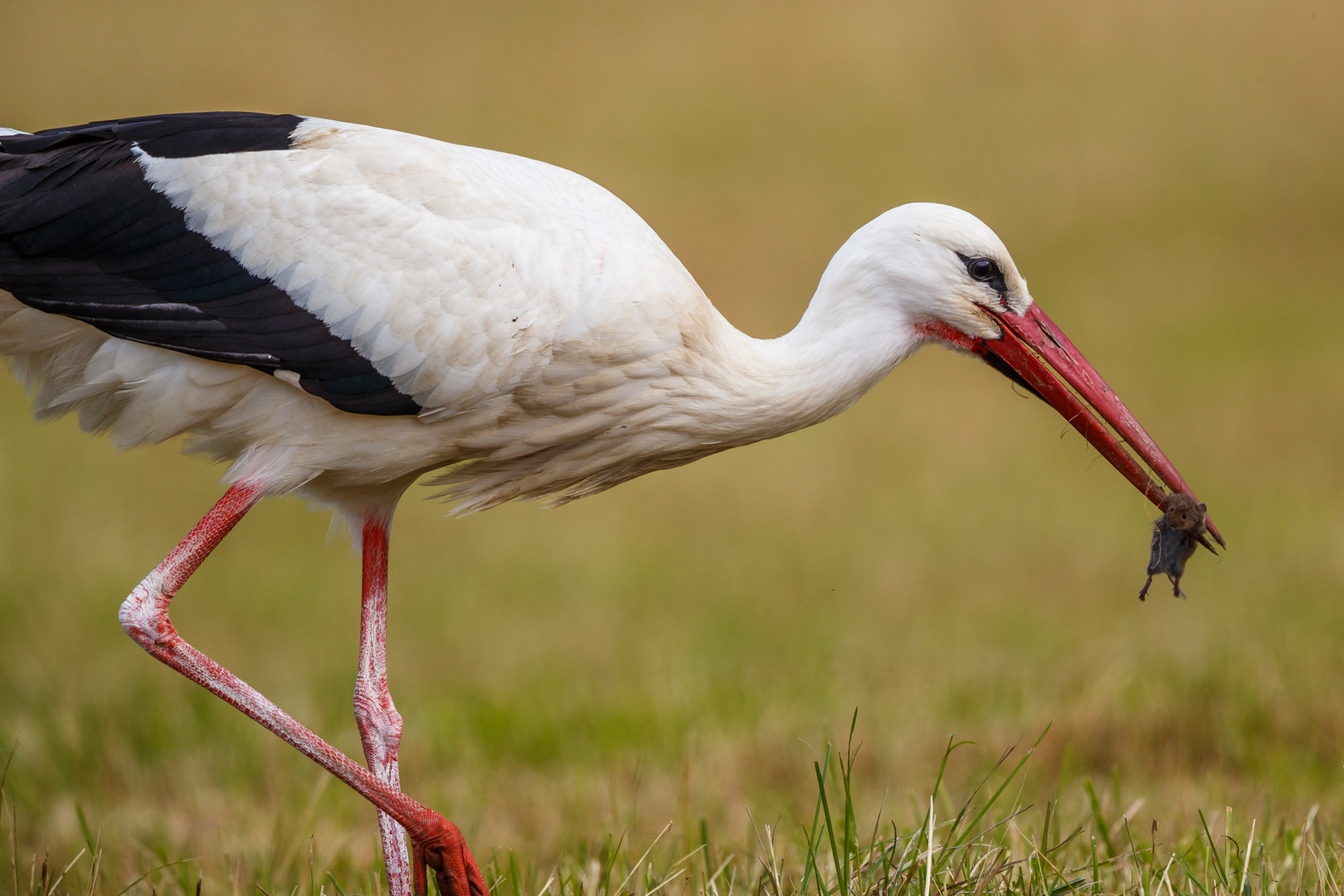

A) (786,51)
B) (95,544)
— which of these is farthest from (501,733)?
(786,51)

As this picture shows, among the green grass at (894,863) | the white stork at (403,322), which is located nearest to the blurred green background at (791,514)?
the green grass at (894,863)

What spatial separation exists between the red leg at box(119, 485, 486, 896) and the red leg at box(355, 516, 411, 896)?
0.63m

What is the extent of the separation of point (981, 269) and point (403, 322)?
66.3 inches

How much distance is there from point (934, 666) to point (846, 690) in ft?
1.74

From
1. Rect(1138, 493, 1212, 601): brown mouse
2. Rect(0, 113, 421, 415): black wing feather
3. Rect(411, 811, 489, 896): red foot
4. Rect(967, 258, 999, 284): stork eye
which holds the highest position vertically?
Rect(967, 258, 999, 284): stork eye

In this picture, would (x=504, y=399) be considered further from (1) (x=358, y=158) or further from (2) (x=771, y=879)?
(2) (x=771, y=879)

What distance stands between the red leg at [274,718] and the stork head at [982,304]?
1.96m

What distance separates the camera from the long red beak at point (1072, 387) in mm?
4055

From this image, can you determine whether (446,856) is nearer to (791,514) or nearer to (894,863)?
(894,863)

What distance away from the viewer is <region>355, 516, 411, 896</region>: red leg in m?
4.59

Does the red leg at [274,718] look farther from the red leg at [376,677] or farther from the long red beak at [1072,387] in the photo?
the long red beak at [1072,387]

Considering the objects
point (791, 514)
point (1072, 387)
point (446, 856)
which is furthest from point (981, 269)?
point (791, 514)

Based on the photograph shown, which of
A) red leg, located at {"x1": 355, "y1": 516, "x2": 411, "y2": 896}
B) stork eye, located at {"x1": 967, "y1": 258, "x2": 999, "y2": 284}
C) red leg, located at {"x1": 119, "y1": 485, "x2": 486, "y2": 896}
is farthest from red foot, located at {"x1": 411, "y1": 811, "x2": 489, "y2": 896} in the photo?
stork eye, located at {"x1": 967, "y1": 258, "x2": 999, "y2": 284}

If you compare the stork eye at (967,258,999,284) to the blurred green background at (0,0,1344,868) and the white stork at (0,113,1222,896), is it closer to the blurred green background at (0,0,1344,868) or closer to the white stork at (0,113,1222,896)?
the white stork at (0,113,1222,896)
